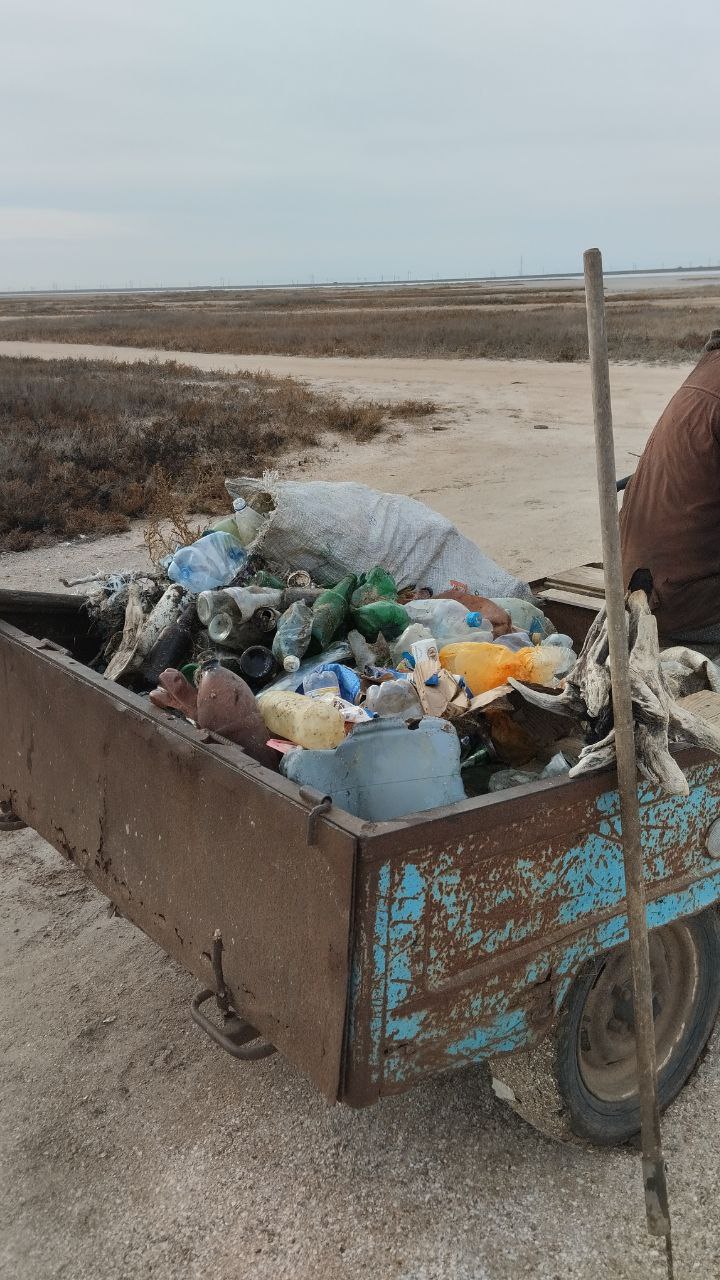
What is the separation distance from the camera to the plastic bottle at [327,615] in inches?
130

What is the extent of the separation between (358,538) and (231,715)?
166 centimetres

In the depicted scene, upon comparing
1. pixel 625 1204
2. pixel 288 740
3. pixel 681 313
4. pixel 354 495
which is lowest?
pixel 625 1204

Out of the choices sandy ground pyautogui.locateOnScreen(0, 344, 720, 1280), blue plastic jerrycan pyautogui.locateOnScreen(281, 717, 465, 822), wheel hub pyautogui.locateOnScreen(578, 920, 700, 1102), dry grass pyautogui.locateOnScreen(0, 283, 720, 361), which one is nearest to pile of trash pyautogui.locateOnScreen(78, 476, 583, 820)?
blue plastic jerrycan pyautogui.locateOnScreen(281, 717, 465, 822)

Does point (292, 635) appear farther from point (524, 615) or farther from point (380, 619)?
point (524, 615)

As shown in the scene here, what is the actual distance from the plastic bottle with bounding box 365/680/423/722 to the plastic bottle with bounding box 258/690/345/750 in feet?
0.54

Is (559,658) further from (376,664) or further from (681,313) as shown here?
(681,313)

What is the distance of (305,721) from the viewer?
2561 millimetres

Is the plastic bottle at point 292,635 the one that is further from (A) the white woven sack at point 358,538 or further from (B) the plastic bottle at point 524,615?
(B) the plastic bottle at point 524,615

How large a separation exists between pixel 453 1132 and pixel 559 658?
142 cm

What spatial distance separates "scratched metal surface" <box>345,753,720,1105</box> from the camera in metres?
1.83

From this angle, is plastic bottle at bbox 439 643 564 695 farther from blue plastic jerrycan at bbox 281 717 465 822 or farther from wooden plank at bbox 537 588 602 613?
wooden plank at bbox 537 588 602 613

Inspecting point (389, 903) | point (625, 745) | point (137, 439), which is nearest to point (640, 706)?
point (625, 745)

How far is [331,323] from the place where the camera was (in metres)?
46.0

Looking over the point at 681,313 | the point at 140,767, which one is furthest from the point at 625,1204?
the point at 681,313
